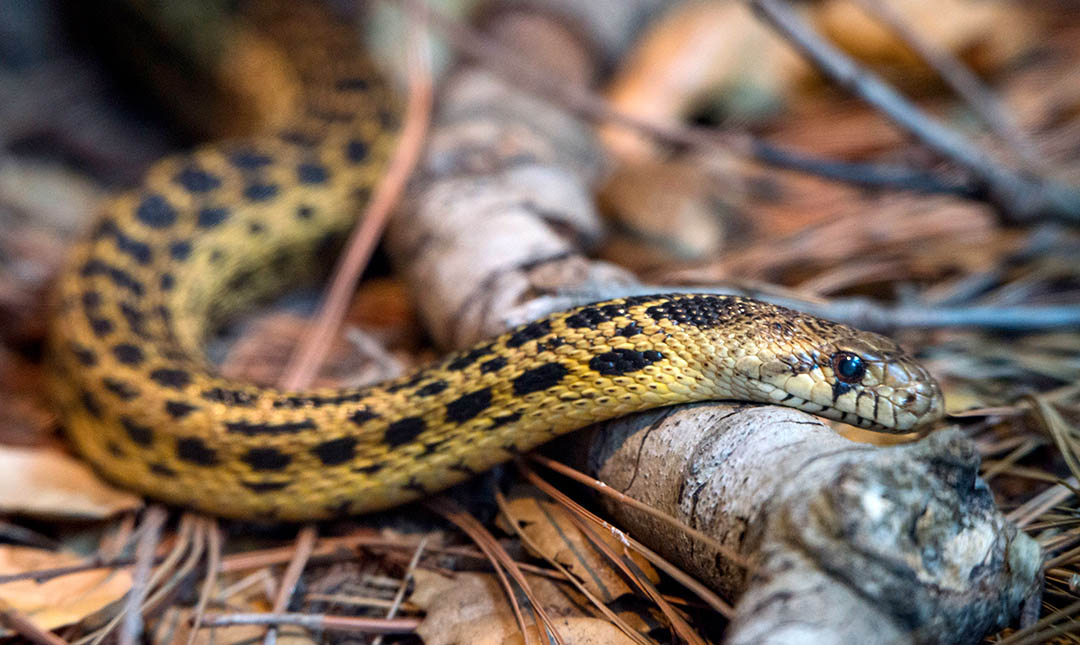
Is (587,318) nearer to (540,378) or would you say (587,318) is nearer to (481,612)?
(540,378)

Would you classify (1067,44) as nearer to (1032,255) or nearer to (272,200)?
(1032,255)

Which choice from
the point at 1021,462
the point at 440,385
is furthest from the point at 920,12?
the point at 440,385

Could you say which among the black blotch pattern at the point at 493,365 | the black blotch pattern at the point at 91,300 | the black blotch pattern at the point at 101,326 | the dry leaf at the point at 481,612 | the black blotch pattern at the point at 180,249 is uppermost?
the black blotch pattern at the point at 180,249

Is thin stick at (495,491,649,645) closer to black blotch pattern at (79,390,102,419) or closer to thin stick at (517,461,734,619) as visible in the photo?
thin stick at (517,461,734,619)

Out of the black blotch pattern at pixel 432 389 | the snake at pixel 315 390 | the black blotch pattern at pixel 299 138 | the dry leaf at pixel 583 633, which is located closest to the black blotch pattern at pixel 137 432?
the snake at pixel 315 390

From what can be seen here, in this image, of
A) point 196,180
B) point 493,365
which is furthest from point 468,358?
point 196,180

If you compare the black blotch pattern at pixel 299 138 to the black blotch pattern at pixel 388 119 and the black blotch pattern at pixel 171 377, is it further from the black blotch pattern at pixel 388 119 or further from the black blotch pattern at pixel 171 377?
the black blotch pattern at pixel 171 377
